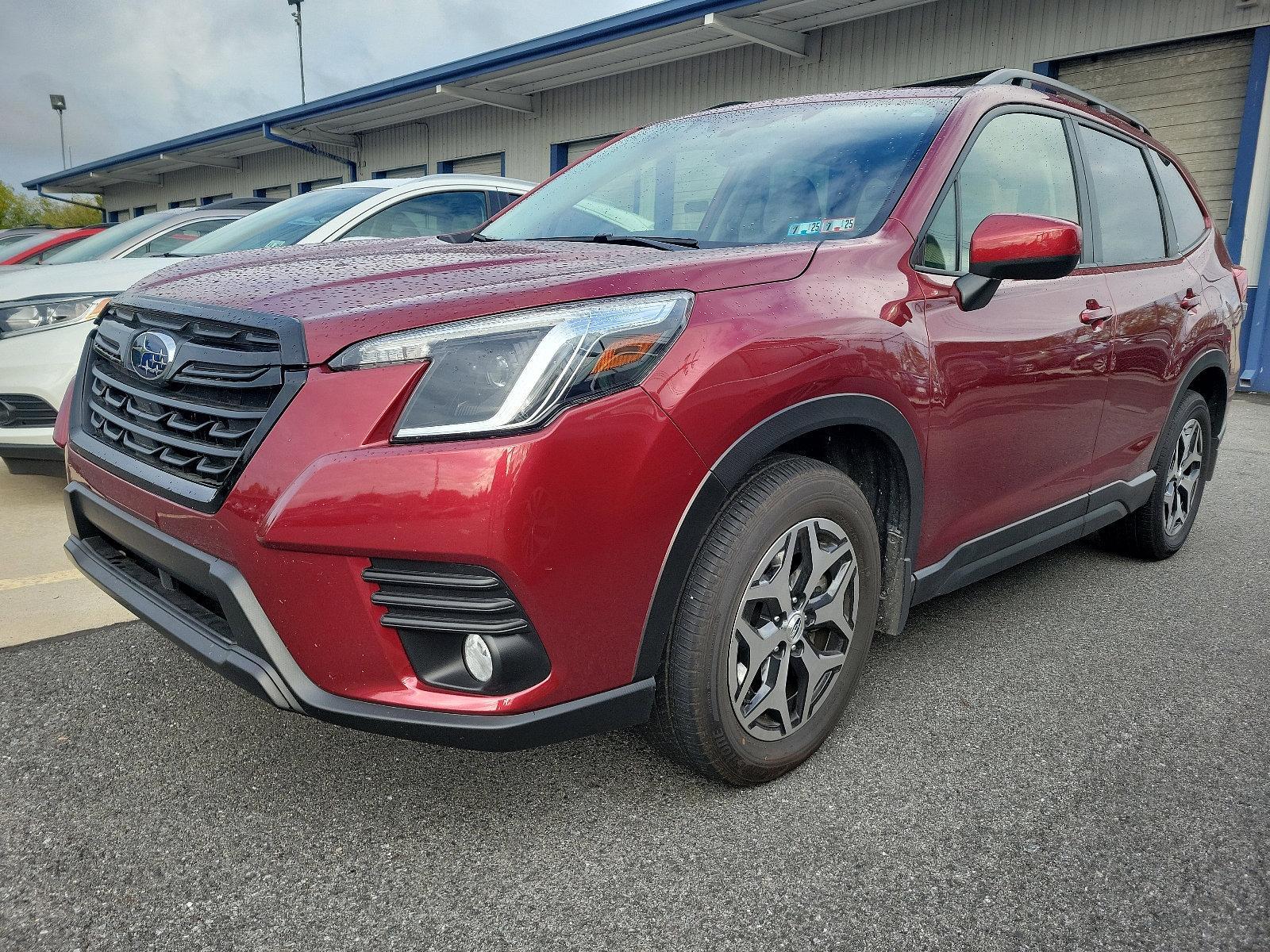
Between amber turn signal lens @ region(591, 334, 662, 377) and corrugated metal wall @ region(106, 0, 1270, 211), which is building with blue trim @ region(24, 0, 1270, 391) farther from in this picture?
amber turn signal lens @ region(591, 334, 662, 377)

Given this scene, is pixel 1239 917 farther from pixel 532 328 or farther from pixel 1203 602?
pixel 1203 602

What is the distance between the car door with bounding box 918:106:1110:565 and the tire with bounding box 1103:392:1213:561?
87 cm

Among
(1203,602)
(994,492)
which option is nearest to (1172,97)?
(1203,602)

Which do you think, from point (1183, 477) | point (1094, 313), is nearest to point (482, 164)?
point (1183, 477)

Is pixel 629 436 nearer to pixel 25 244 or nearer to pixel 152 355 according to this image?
pixel 152 355

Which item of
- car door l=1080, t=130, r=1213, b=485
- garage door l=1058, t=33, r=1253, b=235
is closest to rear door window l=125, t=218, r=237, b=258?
car door l=1080, t=130, r=1213, b=485

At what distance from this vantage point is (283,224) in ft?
17.0

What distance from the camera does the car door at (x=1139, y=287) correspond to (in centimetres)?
314

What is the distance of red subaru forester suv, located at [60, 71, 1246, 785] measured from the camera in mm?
1647

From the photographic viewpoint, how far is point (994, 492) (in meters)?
2.67

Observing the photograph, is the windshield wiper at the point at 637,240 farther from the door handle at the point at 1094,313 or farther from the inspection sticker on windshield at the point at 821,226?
the door handle at the point at 1094,313

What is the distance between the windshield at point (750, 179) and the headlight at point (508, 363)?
73 cm

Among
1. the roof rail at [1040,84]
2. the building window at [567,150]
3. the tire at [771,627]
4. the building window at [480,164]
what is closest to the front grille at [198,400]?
the tire at [771,627]

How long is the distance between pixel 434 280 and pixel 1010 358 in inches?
61.6
